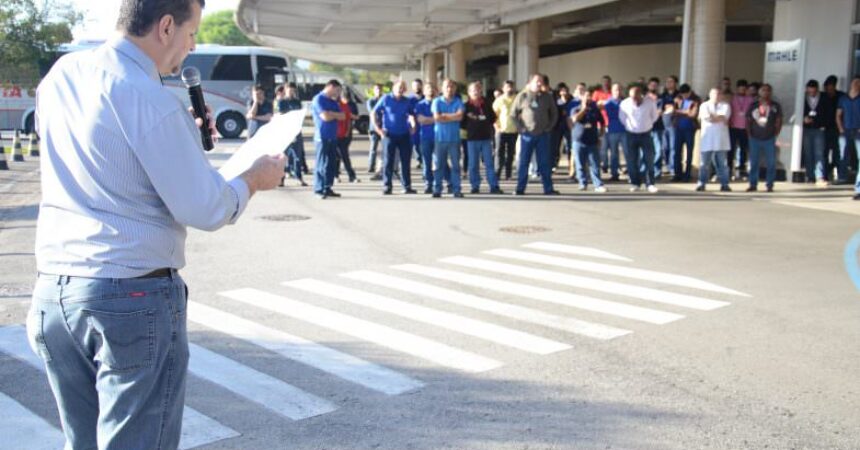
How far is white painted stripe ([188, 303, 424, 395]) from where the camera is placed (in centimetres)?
523

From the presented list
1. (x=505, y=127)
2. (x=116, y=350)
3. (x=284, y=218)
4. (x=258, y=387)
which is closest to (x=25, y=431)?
(x=258, y=387)

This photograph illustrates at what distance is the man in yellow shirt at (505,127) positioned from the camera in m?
16.9

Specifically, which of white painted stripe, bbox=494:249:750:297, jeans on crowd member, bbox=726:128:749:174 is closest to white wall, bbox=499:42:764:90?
jeans on crowd member, bbox=726:128:749:174

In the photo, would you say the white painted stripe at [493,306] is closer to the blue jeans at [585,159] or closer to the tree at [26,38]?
the blue jeans at [585,159]

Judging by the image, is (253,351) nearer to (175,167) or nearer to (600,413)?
(600,413)

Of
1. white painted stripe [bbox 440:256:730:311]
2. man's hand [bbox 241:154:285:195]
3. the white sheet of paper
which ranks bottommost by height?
white painted stripe [bbox 440:256:730:311]

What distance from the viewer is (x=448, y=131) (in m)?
14.6

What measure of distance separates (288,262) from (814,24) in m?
13.2

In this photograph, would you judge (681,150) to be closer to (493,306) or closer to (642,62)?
(493,306)

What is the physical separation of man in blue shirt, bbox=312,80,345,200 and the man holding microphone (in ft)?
39.3

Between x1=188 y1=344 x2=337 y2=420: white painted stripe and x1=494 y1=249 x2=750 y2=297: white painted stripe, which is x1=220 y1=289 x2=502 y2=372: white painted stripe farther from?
x1=494 y1=249 x2=750 y2=297: white painted stripe

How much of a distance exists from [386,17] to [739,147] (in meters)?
14.9

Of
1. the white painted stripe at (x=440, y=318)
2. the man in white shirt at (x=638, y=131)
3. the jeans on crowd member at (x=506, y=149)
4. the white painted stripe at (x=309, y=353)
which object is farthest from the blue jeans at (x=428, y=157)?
the white painted stripe at (x=309, y=353)

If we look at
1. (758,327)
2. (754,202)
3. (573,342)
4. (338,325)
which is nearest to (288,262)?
(338,325)
